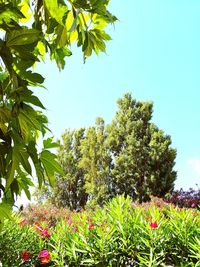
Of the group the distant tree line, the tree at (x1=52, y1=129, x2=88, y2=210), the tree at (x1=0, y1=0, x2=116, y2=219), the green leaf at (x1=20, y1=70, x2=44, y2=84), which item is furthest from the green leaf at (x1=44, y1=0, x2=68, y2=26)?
the tree at (x1=52, y1=129, x2=88, y2=210)

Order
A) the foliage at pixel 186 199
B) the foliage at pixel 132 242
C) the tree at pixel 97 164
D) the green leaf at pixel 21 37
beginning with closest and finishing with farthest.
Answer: the green leaf at pixel 21 37 < the foliage at pixel 132 242 < the foliage at pixel 186 199 < the tree at pixel 97 164

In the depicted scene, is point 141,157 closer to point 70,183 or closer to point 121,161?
point 121,161

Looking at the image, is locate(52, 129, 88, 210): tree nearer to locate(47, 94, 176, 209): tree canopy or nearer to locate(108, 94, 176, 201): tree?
locate(47, 94, 176, 209): tree canopy

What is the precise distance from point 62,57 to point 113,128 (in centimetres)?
2134

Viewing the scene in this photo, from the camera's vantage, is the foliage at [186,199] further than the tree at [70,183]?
No

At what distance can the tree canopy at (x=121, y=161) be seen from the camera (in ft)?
69.2

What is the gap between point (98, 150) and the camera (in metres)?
22.3

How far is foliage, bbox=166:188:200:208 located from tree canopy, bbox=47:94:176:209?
4.50m

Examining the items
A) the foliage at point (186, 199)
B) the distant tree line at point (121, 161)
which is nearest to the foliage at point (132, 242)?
the foliage at point (186, 199)

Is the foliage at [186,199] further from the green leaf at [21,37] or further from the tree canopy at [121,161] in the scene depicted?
the green leaf at [21,37]

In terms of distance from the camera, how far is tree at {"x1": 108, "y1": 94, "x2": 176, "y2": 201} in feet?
68.9

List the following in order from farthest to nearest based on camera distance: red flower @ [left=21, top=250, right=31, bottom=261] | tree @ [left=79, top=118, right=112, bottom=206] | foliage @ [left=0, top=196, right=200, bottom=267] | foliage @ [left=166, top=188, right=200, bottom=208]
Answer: tree @ [left=79, top=118, right=112, bottom=206]
foliage @ [left=166, top=188, right=200, bottom=208]
red flower @ [left=21, top=250, right=31, bottom=261]
foliage @ [left=0, top=196, right=200, bottom=267]

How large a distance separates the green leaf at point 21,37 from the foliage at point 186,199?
13884mm

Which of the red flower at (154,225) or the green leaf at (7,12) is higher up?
the red flower at (154,225)
